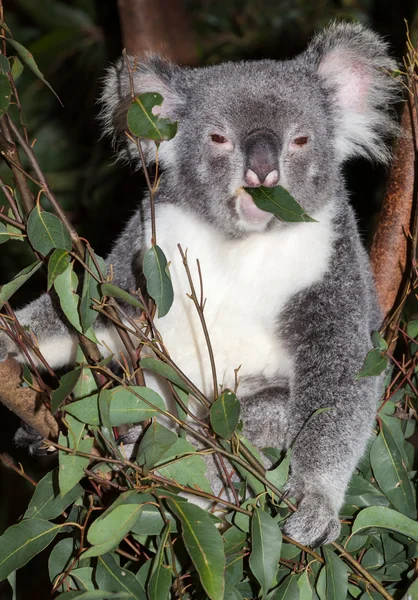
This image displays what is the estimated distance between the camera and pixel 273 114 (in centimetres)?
226

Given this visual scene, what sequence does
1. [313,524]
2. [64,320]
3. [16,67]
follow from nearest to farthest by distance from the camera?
[16,67], [313,524], [64,320]

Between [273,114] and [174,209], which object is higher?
[273,114]

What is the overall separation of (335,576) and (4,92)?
1.21 m

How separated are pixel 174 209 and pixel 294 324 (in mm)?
521

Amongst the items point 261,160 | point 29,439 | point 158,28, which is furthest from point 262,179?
point 158,28

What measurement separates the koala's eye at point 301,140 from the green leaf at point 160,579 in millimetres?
1176

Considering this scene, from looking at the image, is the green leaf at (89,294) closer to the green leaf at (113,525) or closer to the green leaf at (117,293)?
the green leaf at (117,293)

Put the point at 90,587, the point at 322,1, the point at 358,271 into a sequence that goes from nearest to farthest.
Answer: the point at 90,587
the point at 358,271
the point at 322,1

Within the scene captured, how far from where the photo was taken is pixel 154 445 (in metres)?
1.61

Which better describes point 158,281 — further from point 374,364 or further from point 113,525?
point 374,364

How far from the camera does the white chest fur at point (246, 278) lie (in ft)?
7.89

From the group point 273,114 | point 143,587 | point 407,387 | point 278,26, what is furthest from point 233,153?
point 278,26

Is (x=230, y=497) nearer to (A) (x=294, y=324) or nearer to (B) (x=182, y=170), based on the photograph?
(A) (x=294, y=324)

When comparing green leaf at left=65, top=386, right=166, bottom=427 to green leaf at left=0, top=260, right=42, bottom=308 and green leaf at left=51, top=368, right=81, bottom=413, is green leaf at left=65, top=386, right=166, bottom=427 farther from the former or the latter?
green leaf at left=0, top=260, right=42, bottom=308
